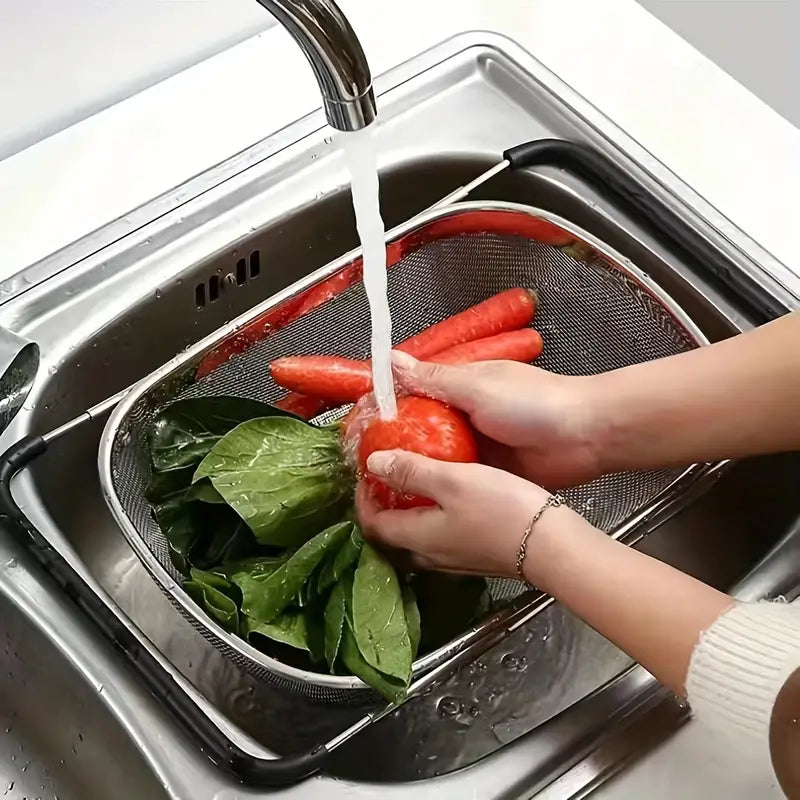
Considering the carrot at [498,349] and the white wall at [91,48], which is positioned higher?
the white wall at [91,48]

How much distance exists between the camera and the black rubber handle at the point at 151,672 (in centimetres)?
59

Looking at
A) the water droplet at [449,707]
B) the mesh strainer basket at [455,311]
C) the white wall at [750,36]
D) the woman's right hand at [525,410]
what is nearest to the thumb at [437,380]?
the woman's right hand at [525,410]

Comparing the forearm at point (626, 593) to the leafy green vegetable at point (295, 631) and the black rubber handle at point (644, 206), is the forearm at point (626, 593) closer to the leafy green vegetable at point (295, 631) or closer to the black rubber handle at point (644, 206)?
the leafy green vegetable at point (295, 631)

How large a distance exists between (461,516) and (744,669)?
0.19 m

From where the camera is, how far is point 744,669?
540 mm

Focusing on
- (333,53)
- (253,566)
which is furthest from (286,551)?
(333,53)

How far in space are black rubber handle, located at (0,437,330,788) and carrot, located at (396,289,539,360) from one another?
1.08ft

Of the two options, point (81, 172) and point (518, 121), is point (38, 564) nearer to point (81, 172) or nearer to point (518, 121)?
point (81, 172)

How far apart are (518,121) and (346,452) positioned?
383 millimetres

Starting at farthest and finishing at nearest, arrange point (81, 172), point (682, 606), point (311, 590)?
point (81, 172)
point (311, 590)
point (682, 606)

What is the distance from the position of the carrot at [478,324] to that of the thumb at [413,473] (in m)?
0.18

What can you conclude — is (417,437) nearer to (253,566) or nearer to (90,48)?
(253,566)

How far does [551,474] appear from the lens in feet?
2.45

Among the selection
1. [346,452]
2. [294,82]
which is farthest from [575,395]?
[294,82]
